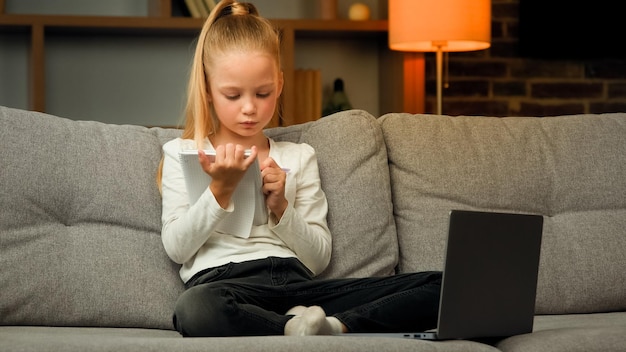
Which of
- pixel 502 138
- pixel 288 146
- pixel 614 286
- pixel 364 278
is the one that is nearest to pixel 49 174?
pixel 288 146

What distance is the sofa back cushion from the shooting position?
2207mm

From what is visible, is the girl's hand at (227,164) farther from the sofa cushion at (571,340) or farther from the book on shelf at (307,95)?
the book on shelf at (307,95)

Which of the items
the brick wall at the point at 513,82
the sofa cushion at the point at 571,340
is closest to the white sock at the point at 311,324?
the sofa cushion at the point at 571,340

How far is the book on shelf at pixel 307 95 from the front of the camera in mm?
3912

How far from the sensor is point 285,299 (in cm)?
189

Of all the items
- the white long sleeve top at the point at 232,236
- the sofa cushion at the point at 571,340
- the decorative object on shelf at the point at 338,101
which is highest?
the decorative object on shelf at the point at 338,101

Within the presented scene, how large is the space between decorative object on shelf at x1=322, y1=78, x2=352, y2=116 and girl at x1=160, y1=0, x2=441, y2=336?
1770mm

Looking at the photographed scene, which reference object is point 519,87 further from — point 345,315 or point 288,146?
point 345,315

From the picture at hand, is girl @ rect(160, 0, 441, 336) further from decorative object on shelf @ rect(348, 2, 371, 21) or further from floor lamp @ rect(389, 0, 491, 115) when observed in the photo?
decorative object on shelf @ rect(348, 2, 371, 21)

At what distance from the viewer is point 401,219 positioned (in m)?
2.25

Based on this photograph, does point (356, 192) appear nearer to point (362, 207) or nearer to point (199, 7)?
point (362, 207)

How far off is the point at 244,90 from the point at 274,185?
241 millimetres

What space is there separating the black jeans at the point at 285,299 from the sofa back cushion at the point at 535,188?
0.31 meters

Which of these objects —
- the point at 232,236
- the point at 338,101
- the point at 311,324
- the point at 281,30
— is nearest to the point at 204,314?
the point at 311,324
